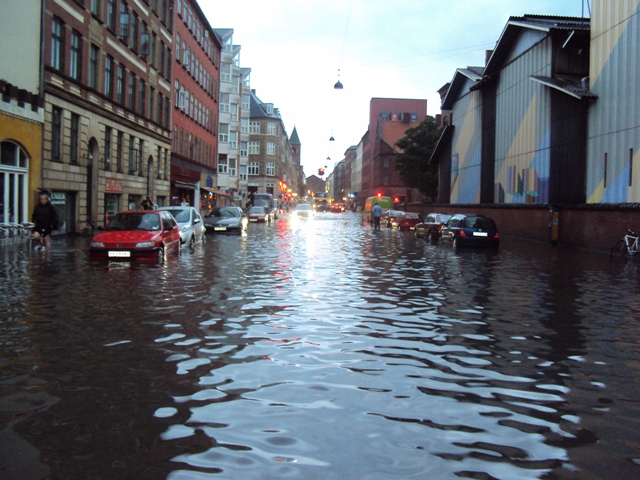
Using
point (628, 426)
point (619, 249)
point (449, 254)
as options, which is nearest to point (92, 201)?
point (449, 254)

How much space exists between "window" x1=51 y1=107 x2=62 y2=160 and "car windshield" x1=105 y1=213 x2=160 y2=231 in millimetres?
9760

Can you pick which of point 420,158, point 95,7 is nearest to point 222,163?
point 420,158

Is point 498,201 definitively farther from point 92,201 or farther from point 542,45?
point 92,201

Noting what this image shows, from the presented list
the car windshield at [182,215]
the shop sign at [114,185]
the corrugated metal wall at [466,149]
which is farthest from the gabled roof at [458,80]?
the car windshield at [182,215]

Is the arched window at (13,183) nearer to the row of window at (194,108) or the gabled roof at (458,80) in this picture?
the row of window at (194,108)

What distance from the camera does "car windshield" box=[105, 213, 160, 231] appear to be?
60.6 ft

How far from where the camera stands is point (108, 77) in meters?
34.3

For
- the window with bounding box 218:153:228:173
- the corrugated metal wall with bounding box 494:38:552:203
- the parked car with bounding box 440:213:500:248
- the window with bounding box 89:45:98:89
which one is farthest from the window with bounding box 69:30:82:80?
the window with bounding box 218:153:228:173

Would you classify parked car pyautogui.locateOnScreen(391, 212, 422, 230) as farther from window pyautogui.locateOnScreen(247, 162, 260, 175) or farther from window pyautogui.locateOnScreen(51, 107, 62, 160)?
window pyautogui.locateOnScreen(247, 162, 260, 175)

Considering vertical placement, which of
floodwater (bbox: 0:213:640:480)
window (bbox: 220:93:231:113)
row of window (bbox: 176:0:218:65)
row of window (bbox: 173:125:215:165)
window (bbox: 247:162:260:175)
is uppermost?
row of window (bbox: 176:0:218:65)

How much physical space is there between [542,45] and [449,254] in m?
16.0

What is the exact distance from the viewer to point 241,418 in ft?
16.1

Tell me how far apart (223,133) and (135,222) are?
193ft

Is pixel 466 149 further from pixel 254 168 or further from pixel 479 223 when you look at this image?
pixel 254 168
